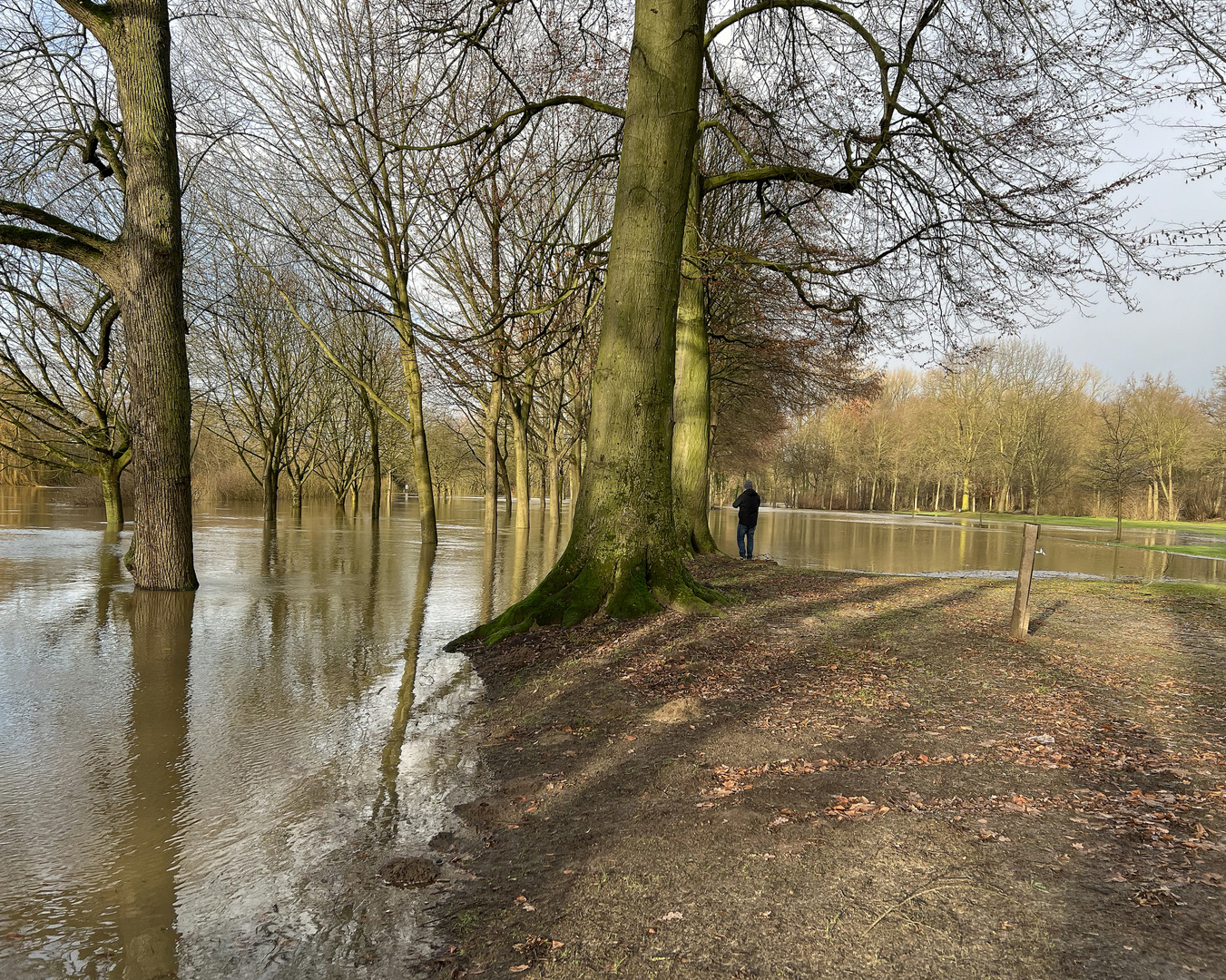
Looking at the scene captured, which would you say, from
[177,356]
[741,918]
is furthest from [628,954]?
[177,356]

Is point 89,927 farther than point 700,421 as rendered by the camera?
No

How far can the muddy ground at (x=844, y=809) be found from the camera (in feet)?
8.04

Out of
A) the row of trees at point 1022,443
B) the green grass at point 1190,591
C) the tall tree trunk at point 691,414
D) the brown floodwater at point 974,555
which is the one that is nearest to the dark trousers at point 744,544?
the brown floodwater at point 974,555

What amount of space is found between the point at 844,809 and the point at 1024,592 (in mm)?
4287

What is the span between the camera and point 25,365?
21.7m

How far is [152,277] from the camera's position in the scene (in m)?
8.92

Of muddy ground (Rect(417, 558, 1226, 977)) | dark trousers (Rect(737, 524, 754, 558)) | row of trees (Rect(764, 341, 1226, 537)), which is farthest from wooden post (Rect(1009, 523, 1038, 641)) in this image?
row of trees (Rect(764, 341, 1226, 537))

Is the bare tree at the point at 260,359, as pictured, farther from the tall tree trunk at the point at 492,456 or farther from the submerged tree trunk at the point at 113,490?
the tall tree trunk at the point at 492,456

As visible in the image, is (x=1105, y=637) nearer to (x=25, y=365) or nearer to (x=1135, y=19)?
(x=1135, y=19)

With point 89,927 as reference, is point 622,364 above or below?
above

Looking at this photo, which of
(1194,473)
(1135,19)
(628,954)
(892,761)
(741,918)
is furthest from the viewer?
(1194,473)

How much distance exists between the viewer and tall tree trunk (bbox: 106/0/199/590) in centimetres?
876

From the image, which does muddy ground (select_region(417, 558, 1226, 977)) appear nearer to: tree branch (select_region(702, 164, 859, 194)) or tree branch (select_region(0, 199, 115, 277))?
tree branch (select_region(702, 164, 859, 194))

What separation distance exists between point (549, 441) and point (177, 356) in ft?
71.2
